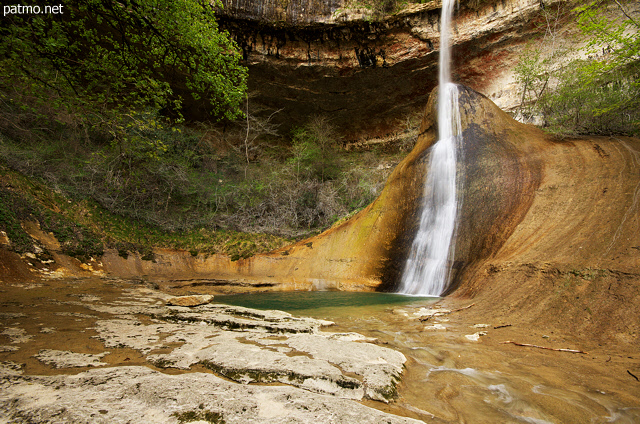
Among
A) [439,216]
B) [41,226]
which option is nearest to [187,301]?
[41,226]

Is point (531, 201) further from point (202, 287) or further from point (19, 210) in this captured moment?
point (19, 210)

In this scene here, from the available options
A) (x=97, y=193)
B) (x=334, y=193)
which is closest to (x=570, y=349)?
(x=334, y=193)

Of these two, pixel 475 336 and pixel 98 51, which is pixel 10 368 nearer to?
pixel 475 336

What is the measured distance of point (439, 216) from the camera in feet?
30.8

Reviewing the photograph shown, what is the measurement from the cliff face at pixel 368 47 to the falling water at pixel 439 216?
7302 millimetres

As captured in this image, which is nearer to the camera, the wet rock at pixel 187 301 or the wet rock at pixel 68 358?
the wet rock at pixel 68 358

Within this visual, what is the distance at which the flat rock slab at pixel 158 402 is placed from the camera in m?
1.23

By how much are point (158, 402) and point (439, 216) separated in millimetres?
9238

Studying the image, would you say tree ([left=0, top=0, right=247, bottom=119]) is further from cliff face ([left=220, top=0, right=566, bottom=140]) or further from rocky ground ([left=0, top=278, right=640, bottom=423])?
cliff face ([left=220, top=0, right=566, bottom=140])

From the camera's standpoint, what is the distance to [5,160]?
10.1 meters

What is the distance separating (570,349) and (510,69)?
60.8ft

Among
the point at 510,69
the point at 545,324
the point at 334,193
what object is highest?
the point at 510,69

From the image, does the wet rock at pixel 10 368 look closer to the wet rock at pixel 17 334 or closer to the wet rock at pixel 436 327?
the wet rock at pixel 17 334

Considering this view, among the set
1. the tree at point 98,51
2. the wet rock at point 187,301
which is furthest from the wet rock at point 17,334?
the tree at point 98,51
